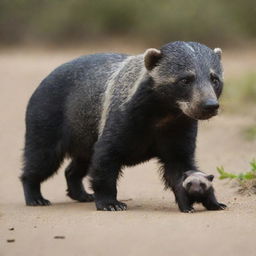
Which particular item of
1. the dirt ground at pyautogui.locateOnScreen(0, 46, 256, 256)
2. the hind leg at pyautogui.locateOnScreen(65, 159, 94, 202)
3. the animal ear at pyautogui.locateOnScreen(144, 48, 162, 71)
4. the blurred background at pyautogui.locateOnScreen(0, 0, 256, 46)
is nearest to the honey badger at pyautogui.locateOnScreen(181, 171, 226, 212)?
the dirt ground at pyautogui.locateOnScreen(0, 46, 256, 256)

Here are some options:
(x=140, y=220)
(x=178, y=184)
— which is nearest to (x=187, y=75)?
(x=178, y=184)

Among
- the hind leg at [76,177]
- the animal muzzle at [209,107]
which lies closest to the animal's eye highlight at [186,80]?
the animal muzzle at [209,107]

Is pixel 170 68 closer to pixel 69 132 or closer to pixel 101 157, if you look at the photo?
pixel 101 157

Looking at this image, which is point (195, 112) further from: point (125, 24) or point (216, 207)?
point (125, 24)

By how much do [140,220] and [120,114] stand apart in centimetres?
139

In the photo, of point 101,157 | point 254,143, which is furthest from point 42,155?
point 254,143

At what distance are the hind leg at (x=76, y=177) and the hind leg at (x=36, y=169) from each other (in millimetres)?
462

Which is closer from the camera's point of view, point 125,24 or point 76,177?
point 76,177

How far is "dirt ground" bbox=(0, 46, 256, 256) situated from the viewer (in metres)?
6.95

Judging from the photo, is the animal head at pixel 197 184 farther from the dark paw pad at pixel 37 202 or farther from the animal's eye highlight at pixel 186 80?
the dark paw pad at pixel 37 202

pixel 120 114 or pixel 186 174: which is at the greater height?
pixel 120 114

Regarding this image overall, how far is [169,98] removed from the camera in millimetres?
8602

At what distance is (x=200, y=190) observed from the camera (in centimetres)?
859

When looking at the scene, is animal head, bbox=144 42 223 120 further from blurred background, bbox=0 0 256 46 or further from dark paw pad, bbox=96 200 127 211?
blurred background, bbox=0 0 256 46
